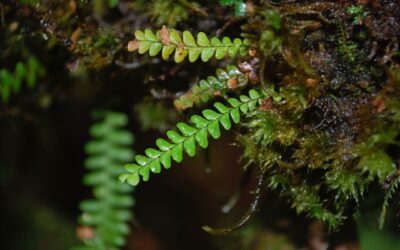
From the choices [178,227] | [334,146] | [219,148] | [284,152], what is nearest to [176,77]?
[284,152]

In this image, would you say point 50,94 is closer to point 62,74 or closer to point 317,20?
point 62,74

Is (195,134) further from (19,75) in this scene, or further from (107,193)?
(19,75)

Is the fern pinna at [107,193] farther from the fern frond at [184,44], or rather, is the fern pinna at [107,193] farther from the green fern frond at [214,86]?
the fern frond at [184,44]

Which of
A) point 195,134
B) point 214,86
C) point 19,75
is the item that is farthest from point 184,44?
point 19,75

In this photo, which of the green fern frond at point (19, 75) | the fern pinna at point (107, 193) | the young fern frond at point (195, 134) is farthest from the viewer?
the fern pinna at point (107, 193)

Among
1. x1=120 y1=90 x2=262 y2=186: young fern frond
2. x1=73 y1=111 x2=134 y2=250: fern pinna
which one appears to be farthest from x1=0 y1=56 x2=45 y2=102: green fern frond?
x1=120 y1=90 x2=262 y2=186: young fern frond

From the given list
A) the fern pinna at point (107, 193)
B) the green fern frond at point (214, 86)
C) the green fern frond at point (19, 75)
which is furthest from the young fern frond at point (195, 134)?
the green fern frond at point (19, 75)

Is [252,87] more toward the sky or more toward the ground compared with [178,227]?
more toward the sky
